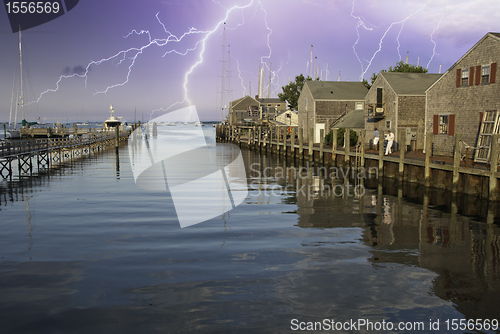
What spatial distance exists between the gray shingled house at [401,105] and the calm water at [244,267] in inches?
785

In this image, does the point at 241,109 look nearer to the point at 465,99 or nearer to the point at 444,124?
the point at 444,124

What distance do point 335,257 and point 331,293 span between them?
96.9 inches

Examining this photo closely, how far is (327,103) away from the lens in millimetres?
56781

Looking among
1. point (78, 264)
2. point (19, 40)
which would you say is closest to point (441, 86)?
point (78, 264)

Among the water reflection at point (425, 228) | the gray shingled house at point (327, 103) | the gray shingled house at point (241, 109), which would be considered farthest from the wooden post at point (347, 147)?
the gray shingled house at point (241, 109)

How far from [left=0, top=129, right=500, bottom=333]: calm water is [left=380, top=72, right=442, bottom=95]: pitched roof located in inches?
860

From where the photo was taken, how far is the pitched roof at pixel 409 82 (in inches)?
1514

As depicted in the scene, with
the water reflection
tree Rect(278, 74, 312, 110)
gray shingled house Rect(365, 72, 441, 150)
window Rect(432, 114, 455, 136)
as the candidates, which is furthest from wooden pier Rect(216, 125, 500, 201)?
tree Rect(278, 74, 312, 110)

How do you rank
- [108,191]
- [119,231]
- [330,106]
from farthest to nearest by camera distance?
[330,106] < [108,191] < [119,231]

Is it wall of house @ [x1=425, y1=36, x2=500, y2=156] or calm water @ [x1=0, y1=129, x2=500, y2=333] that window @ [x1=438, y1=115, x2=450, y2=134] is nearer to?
wall of house @ [x1=425, y1=36, x2=500, y2=156]

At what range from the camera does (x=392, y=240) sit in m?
13.1

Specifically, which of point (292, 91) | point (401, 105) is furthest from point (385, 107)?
point (292, 91)

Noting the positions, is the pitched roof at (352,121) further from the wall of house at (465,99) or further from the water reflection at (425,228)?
the water reflection at (425,228)

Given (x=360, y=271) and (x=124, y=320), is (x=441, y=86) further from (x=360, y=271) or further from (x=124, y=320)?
(x=124, y=320)
